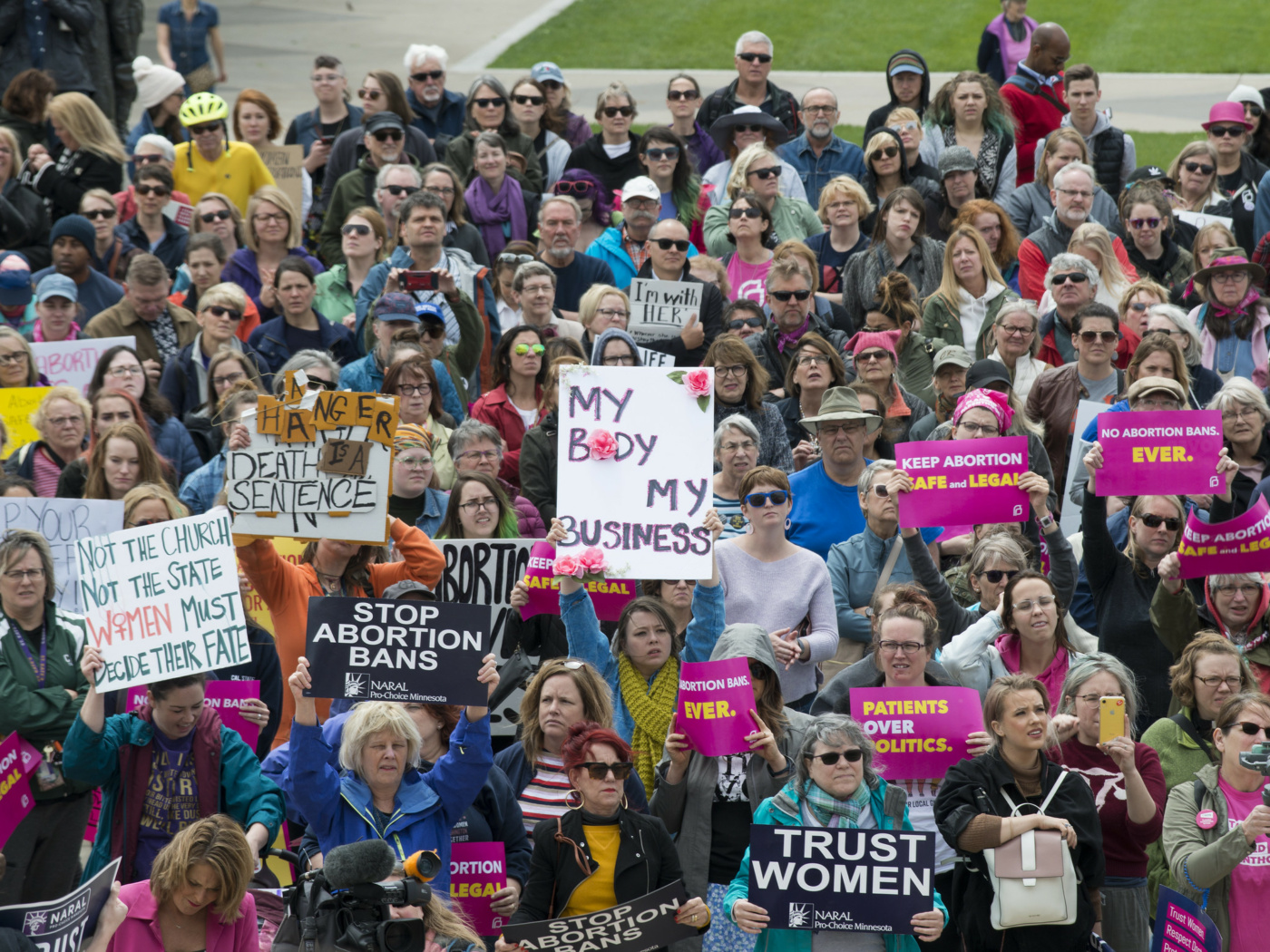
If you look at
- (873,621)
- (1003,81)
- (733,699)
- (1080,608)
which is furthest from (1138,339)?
(1003,81)

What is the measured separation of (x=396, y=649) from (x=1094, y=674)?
283 cm

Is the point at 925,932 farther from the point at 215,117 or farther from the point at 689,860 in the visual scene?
the point at 215,117

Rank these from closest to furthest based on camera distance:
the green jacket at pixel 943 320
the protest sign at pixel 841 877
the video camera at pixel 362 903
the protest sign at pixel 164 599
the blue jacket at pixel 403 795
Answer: the video camera at pixel 362 903 → the protest sign at pixel 841 877 → the blue jacket at pixel 403 795 → the protest sign at pixel 164 599 → the green jacket at pixel 943 320

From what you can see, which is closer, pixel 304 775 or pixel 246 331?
pixel 304 775

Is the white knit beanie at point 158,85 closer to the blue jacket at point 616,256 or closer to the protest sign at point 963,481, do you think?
the blue jacket at point 616,256

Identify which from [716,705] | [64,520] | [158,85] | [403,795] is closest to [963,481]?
Answer: [716,705]

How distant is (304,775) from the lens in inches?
253

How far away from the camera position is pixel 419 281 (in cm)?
1102

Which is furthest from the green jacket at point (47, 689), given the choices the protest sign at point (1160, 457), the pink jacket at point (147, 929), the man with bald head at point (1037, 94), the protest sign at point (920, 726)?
the man with bald head at point (1037, 94)

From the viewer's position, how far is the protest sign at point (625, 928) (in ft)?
19.8

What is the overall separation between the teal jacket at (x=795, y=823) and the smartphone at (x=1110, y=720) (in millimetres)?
826

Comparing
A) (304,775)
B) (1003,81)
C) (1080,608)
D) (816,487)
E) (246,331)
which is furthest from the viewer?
(1003,81)

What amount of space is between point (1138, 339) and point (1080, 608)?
298cm

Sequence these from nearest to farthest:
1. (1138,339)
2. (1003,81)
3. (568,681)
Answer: (568,681)
(1138,339)
(1003,81)
